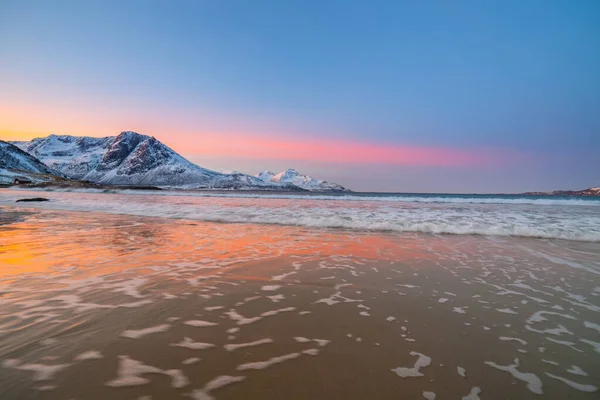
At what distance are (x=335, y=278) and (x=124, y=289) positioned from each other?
3392 mm

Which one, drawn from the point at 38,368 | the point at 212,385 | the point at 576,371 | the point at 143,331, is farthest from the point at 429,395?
the point at 38,368

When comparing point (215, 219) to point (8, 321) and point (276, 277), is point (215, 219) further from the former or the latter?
point (8, 321)

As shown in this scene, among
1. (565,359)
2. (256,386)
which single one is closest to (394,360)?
(256,386)

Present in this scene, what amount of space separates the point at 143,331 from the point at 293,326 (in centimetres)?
160

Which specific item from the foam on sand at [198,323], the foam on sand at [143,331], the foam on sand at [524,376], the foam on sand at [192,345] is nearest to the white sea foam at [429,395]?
the foam on sand at [524,376]

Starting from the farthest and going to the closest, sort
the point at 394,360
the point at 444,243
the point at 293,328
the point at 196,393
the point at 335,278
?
the point at 444,243 < the point at 335,278 < the point at 293,328 < the point at 394,360 < the point at 196,393

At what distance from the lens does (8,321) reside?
3.38 meters

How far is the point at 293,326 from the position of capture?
342 centimetres

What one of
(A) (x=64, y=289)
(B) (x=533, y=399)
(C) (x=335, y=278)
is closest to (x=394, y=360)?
(B) (x=533, y=399)

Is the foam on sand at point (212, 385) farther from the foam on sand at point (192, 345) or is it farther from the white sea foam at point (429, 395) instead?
the white sea foam at point (429, 395)

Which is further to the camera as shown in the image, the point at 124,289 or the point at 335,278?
the point at 335,278

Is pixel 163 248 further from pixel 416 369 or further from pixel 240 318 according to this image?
pixel 416 369

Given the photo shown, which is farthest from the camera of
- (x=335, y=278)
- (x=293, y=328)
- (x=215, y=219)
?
(x=215, y=219)

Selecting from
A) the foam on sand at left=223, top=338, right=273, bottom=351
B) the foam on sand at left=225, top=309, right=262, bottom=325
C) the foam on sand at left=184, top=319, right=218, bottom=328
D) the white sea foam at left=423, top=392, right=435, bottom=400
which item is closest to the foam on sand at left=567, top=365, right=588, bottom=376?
the white sea foam at left=423, top=392, right=435, bottom=400
